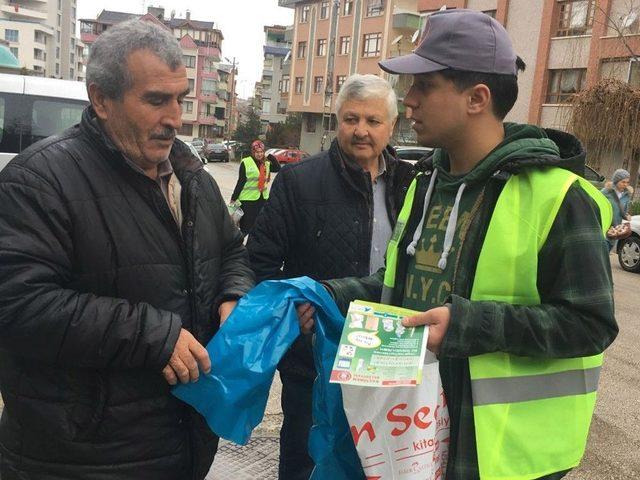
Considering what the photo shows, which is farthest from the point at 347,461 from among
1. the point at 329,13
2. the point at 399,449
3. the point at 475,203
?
the point at 329,13

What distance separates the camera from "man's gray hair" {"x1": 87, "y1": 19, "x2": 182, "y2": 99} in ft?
5.98

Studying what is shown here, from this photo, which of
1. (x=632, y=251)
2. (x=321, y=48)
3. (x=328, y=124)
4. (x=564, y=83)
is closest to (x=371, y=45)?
(x=321, y=48)

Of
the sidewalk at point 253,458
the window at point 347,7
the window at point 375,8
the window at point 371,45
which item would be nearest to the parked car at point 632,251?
the sidewalk at point 253,458

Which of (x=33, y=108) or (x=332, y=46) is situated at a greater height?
(x=332, y=46)

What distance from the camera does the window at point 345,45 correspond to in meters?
→ 48.3

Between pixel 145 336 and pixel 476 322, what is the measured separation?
0.89 metres

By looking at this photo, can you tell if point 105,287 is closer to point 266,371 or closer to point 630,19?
point 266,371

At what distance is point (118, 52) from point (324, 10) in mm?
53394

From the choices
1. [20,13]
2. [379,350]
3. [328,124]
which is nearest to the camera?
[379,350]

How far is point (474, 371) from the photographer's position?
5.57 feet

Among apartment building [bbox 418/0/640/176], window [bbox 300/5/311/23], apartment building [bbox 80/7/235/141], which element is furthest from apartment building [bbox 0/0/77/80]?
apartment building [bbox 418/0/640/176]

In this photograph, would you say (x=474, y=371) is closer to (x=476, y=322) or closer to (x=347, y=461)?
(x=476, y=322)

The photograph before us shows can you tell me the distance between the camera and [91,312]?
1.67m

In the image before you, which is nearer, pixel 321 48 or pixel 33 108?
pixel 33 108
